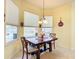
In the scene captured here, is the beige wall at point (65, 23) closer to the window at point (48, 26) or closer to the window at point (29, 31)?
the window at point (48, 26)

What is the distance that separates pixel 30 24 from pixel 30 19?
288 mm

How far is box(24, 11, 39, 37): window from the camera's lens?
222 inches

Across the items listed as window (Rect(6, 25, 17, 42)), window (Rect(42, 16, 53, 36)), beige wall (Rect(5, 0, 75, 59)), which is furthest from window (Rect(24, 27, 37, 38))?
window (Rect(6, 25, 17, 42))

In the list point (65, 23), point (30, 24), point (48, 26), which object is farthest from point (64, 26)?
point (30, 24)

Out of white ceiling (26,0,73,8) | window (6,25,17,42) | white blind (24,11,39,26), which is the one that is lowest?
window (6,25,17,42)

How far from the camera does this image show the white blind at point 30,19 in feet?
18.5

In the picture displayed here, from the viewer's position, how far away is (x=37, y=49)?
395 centimetres

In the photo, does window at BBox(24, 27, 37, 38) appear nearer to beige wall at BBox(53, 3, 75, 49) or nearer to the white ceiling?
beige wall at BBox(53, 3, 75, 49)

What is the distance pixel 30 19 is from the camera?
601 cm

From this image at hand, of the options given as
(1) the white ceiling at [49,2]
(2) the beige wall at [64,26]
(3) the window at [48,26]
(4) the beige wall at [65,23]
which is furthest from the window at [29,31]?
(1) the white ceiling at [49,2]

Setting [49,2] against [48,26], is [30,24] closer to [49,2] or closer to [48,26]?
[48,26]

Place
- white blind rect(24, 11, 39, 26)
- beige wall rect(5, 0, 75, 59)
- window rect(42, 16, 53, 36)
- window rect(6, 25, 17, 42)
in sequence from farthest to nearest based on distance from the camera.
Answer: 1. window rect(42, 16, 53, 36)
2. beige wall rect(5, 0, 75, 59)
3. white blind rect(24, 11, 39, 26)
4. window rect(6, 25, 17, 42)
